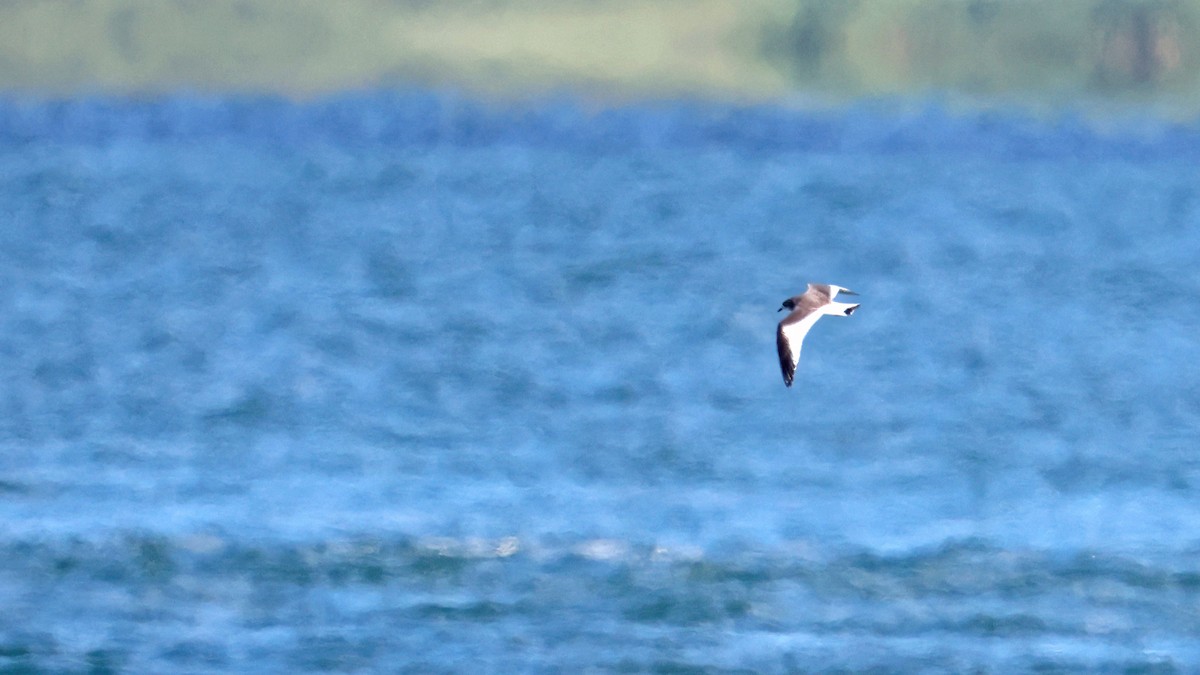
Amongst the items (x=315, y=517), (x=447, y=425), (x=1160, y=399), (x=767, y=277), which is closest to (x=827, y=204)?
(x=767, y=277)

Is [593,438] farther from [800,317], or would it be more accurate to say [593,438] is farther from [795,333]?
[795,333]

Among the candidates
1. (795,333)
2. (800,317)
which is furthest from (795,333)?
(800,317)

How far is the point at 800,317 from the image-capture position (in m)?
10.5

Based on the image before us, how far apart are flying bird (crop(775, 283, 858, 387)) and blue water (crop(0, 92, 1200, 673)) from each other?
2.46m

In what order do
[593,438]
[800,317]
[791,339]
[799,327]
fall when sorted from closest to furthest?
[791,339], [799,327], [800,317], [593,438]

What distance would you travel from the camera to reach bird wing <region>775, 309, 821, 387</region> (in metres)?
10.1

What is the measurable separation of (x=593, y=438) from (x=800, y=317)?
1040 centimetres

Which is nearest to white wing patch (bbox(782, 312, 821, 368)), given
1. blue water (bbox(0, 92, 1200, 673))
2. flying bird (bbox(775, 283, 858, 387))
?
flying bird (bbox(775, 283, 858, 387))

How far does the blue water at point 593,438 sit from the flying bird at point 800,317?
2.46 metres

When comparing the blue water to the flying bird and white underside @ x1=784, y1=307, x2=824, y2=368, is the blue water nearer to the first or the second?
the flying bird

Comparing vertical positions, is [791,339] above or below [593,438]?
below

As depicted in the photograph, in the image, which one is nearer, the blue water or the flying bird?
the flying bird

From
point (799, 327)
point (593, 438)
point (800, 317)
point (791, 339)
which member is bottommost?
point (791, 339)

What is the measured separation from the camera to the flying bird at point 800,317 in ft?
33.0
